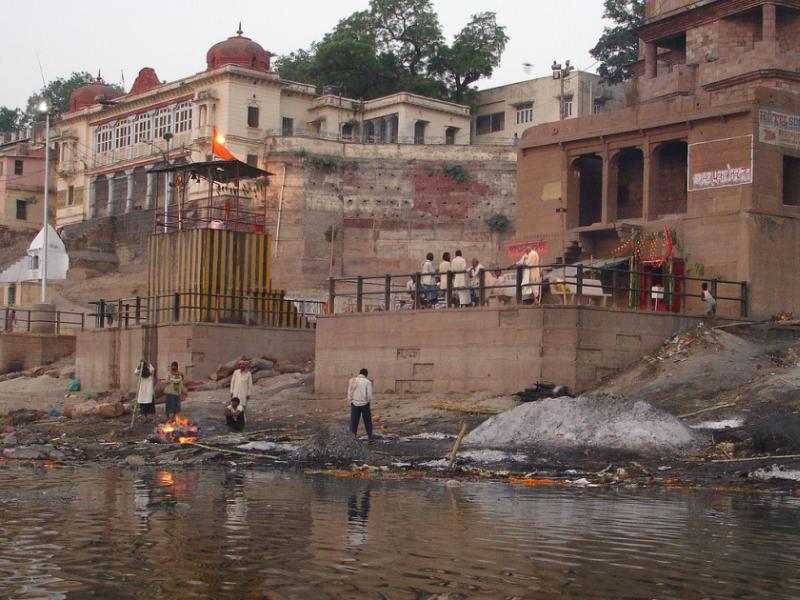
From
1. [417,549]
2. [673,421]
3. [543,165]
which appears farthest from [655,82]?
[417,549]

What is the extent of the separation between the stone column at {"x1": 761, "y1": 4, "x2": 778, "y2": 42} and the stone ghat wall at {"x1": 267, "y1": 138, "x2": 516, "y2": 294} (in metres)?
27.7

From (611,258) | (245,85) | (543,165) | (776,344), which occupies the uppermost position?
(245,85)

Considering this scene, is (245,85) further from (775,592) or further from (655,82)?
(775,592)

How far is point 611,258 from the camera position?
30156 mm

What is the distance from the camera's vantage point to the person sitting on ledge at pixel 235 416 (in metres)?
21.6

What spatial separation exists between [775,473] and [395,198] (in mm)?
50627

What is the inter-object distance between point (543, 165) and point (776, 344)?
9.80 meters

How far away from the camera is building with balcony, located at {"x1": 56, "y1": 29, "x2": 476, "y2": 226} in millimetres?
64938

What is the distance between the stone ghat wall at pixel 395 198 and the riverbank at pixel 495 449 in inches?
1477

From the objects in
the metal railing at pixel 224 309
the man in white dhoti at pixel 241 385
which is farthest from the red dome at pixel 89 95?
the man in white dhoti at pixel 241 385

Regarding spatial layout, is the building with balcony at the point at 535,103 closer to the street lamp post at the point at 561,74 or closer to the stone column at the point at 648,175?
the street lamp post at the point at 561,74

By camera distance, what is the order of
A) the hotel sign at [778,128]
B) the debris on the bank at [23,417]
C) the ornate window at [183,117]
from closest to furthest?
the debris on the bank at [23,417]
the hotel sign at [778,128]
the ornate window at [183,117]

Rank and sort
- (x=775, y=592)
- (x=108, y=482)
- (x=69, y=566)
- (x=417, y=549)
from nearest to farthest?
(x=775, y=592)
(x=69, y=566)
(x=417, y=549)
(x=108, y=482)

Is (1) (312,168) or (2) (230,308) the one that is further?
(1) (312,168)
